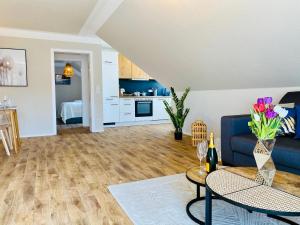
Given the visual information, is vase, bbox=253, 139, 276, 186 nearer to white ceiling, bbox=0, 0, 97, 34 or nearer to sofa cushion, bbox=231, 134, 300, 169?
sofa cushion, bbox=231, 134, 300, 169

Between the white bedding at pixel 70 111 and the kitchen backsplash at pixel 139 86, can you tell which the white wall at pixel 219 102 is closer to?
the kitchen backsplash at pixel 139 86

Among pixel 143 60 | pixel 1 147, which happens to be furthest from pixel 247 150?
pixel 1 147

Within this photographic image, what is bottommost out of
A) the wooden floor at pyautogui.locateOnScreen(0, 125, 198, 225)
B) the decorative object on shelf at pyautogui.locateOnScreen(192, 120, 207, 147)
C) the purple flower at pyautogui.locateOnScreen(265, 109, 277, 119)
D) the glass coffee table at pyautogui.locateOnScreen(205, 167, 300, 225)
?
the wooden floor at pyautogui.locateOnScreen(0, 125, 198, 225)

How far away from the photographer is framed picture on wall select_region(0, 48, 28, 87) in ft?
16.8

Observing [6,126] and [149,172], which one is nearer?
[149,172]

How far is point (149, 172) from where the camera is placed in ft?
9.37

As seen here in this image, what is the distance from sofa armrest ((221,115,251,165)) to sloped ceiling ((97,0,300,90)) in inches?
33.5

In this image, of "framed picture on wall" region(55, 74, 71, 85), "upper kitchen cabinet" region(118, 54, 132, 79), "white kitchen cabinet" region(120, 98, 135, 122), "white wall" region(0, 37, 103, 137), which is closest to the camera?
"white wall" region(0, 37, 103, 137)

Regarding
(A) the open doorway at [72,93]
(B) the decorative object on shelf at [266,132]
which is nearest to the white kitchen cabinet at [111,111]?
(A) the open doorway at [72,93]

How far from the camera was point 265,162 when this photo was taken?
1485 mm

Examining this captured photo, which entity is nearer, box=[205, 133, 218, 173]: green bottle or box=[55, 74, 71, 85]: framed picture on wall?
box=[205, 133, 218, 173]: green bottle

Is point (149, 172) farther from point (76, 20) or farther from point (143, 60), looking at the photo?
→ point (76, 20)

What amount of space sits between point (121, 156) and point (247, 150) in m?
1.88

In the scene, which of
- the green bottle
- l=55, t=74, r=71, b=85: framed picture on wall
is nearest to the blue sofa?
the green bottle
